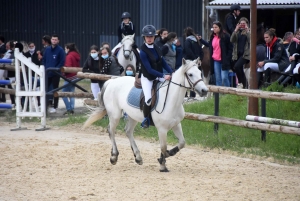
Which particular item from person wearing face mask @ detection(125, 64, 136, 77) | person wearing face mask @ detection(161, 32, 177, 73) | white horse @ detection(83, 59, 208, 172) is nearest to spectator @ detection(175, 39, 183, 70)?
person wearing face mask @ detection(161, 32, 177, 73)

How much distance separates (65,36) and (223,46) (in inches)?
460

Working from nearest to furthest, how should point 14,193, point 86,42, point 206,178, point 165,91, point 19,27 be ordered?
point 14,193 < point 206,178 < point 165,91 < point 86,42 < point 19,27

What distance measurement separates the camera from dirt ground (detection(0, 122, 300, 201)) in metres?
9.78

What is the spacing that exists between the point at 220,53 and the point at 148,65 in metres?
6.56

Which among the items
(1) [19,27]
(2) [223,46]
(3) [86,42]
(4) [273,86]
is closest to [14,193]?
(4) [273,86]

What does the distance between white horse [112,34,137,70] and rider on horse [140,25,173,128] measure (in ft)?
22.8

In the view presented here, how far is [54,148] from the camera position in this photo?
13969mm

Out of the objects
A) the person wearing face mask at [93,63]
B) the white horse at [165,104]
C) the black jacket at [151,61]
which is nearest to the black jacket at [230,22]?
the person wearing face mask at [93,63]

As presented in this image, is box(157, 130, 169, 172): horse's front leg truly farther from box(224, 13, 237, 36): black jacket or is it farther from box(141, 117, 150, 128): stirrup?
box(224, 13, 237, 36): black jacket

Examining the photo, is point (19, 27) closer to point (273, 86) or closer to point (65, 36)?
point (65, 36)

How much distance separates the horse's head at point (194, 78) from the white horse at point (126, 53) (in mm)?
7598

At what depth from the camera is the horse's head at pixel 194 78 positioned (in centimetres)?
1106

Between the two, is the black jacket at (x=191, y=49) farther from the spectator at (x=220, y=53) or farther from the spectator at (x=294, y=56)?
the spectator at (x=294, y=56)

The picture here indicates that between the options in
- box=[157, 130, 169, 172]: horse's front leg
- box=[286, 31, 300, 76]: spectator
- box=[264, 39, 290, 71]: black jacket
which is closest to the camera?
box=[157, 130, 169, 172]: horse's front leg
